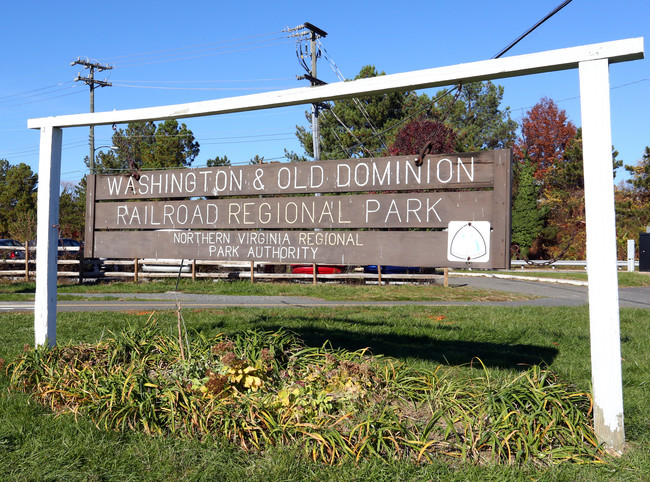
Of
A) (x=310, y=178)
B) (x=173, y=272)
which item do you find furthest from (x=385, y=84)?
(x=173, y=272)

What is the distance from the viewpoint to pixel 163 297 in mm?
14586

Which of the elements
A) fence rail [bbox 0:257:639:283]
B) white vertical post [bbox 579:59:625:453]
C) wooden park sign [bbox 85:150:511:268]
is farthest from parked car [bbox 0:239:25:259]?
white vertical post [bbox 579:59:625:453]

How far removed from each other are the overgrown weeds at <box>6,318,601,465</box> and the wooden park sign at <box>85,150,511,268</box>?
0.93 meters

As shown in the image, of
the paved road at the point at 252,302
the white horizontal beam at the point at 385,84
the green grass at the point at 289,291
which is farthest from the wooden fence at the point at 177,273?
the white horizontal beam at the point at 385,84

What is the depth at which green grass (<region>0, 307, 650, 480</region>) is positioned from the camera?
3.08m

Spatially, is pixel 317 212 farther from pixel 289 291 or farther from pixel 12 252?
pixel 12 252

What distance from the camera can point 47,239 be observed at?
548 cm

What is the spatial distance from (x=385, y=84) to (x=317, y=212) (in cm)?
127

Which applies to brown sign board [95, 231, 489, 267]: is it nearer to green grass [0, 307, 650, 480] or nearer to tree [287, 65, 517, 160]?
green grass [0, 307, 650, 480]

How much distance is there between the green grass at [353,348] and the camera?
10.1 ft

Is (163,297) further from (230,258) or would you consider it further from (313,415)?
(313,415)

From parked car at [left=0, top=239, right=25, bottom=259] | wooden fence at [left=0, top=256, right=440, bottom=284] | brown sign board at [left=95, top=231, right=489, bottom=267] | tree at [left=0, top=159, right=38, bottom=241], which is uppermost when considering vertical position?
tree at [left=0, top=159, right=38, bottom=241]

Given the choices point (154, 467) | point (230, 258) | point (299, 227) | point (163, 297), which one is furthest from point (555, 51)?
point (163, 297)

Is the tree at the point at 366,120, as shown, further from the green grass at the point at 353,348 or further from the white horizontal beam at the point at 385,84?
the white horizontal beam at the point at 385,84
